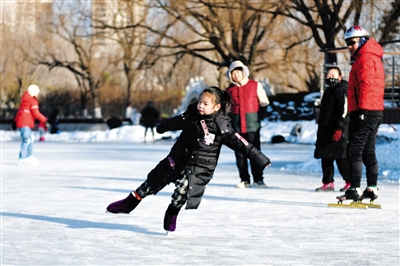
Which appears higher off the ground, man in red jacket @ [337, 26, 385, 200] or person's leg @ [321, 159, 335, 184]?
man in red jacket @ [337, 26, 385, 200]

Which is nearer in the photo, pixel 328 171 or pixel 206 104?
pixel 206 104

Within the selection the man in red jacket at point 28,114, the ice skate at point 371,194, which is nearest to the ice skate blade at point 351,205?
the ice skate at point 371,194

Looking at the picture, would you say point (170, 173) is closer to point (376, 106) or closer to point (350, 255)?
point (350, 255)

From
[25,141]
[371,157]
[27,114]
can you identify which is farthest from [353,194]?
[25,141]

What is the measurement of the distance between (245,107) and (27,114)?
A: 18.5ft

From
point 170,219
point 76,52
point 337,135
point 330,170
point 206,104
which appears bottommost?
point 330,170

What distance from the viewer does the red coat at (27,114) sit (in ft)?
49.5

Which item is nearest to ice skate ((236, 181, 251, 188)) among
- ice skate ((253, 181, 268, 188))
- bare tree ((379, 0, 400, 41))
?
ice skate ((253, 181, 268, 188))

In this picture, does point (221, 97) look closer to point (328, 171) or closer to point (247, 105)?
point (328, 171)

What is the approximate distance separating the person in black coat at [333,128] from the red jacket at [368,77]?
1.82 meters

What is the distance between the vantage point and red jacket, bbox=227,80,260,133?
1070 cm

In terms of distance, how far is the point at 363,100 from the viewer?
318 inches

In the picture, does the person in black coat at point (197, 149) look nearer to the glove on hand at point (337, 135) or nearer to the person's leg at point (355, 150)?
the person's leg at point (355, 150)

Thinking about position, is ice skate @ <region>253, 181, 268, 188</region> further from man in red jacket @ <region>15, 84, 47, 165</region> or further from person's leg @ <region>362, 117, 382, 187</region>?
man in red jacket @ <region>15, 84, 47, 165</region>
